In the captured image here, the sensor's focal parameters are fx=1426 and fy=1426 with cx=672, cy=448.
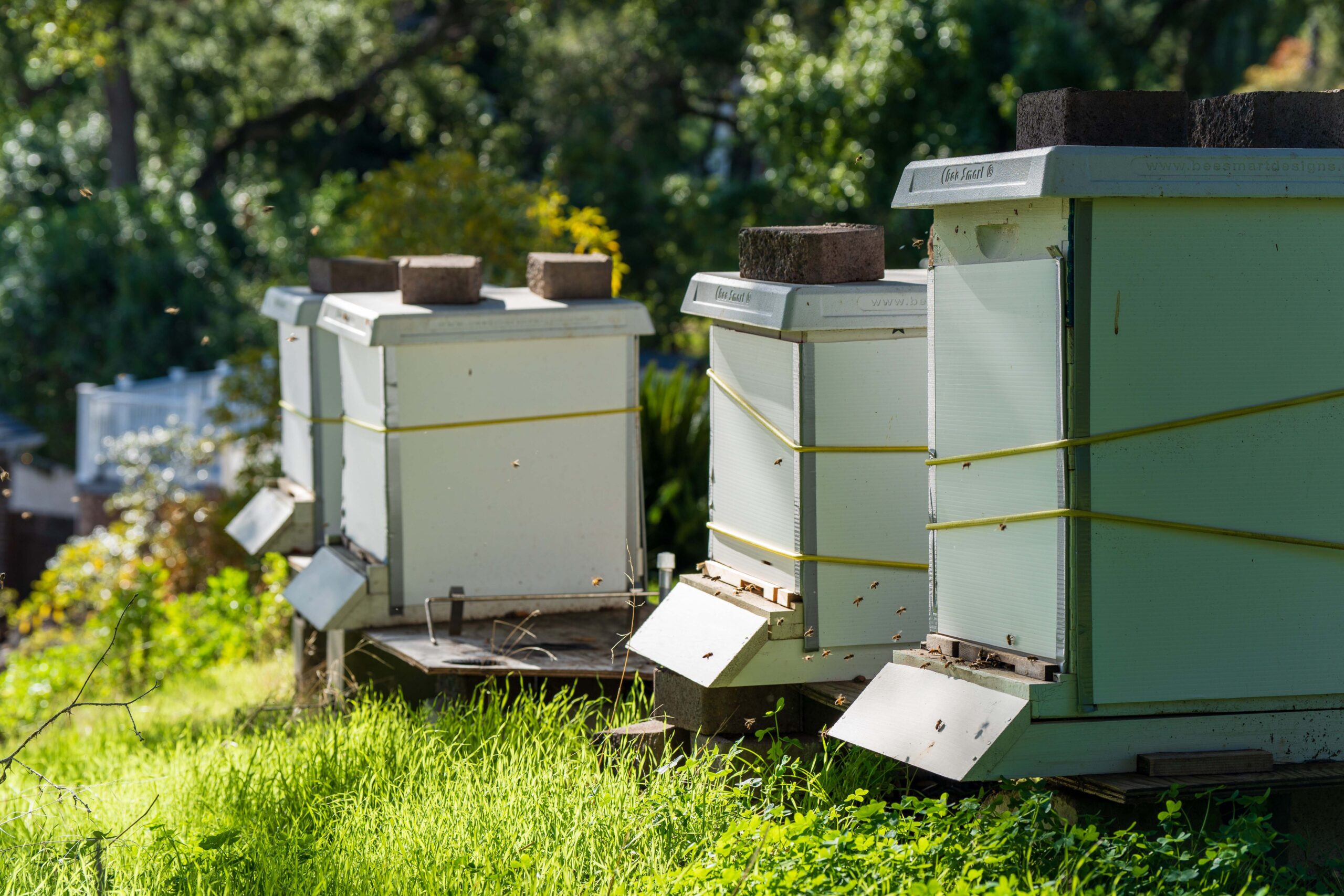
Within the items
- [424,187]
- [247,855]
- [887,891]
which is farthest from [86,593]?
[887,891]

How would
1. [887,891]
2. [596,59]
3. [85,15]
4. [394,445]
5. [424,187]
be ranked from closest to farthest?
[887,891], [394,445], [424,187], [85,15], [596,59]

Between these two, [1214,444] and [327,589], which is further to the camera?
[327,589]

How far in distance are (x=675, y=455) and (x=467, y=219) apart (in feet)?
12.9

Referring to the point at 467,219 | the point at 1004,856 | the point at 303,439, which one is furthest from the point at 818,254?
the point at 467,219

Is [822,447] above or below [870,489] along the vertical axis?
above

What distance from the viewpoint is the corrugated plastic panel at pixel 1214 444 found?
423 cm

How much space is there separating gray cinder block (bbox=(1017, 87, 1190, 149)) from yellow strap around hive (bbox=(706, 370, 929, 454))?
1.19m

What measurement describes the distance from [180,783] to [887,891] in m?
3.49

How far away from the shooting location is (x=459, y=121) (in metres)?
24.5

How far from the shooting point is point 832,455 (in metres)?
5.20

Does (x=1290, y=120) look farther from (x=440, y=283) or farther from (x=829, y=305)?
(x=440, y=283)

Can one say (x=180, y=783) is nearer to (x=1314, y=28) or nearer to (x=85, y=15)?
(x=85, y=15)

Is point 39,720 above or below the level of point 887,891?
below

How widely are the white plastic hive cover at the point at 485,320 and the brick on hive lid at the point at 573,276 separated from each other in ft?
0.18
